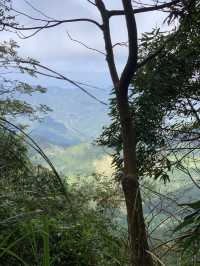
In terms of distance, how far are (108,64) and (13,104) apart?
51.2 ft

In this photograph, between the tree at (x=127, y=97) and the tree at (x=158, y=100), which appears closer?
the tree at (x=127, y=97)

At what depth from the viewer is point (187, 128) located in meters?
10.1

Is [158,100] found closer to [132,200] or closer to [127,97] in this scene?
[127,97]

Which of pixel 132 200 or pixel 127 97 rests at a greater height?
pixel 127 97

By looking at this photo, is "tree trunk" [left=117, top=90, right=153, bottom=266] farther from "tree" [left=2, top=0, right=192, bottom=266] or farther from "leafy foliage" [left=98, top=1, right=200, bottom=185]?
"leafy foliage" [left=98, top=1, right=200, bottom=185]

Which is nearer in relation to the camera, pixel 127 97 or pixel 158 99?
pixel 127 97

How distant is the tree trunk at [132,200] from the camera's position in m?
2.38

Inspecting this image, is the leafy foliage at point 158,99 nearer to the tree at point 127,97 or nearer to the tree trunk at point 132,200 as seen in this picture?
the tree at point 127,97

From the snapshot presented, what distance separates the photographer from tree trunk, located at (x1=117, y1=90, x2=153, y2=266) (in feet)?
7.82

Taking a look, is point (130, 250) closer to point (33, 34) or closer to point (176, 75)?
point (33, 34)

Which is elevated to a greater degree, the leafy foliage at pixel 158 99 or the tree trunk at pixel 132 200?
the leafy foliage at pixel 158 99

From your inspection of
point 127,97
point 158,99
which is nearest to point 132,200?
point 127,97

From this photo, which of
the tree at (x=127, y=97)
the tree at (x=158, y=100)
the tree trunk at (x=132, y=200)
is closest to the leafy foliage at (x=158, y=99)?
the tree at (x=158, y=100)

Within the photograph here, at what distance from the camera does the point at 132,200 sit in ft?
8.76
